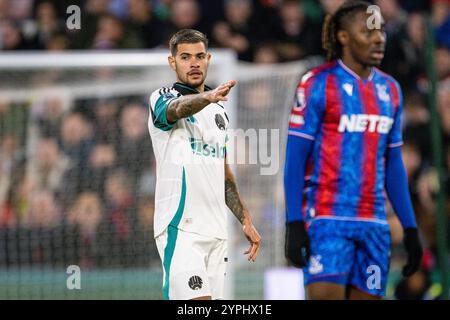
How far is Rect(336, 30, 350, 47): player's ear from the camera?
6.80 meters

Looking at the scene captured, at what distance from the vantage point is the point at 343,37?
682cm

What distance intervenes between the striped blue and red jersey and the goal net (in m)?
4.16

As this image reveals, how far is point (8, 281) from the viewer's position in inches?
433

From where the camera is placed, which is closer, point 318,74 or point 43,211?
point 318,74

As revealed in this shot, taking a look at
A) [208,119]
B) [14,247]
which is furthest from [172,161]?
[14,247]

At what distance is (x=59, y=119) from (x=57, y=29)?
3.93 ft

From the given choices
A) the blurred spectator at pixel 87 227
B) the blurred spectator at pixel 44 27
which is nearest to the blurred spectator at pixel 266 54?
the blurred spectator at pixel 44 27

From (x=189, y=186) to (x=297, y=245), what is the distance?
0.88 m

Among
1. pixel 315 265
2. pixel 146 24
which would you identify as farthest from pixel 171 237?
pixel 146 24

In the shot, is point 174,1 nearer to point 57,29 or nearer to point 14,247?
point 57,29

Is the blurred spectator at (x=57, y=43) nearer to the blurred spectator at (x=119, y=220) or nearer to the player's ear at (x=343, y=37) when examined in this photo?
the blurred spectator at (x=119, y=220)

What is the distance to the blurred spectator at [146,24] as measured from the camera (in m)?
11.6

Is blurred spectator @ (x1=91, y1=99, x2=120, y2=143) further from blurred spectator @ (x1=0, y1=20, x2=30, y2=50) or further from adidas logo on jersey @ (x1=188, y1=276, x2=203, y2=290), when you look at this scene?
adidas logo on jersey @ (x1=188, y1=276, x2=203, y2=290)

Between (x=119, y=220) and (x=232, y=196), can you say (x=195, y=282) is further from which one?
(x=119, y=220)
